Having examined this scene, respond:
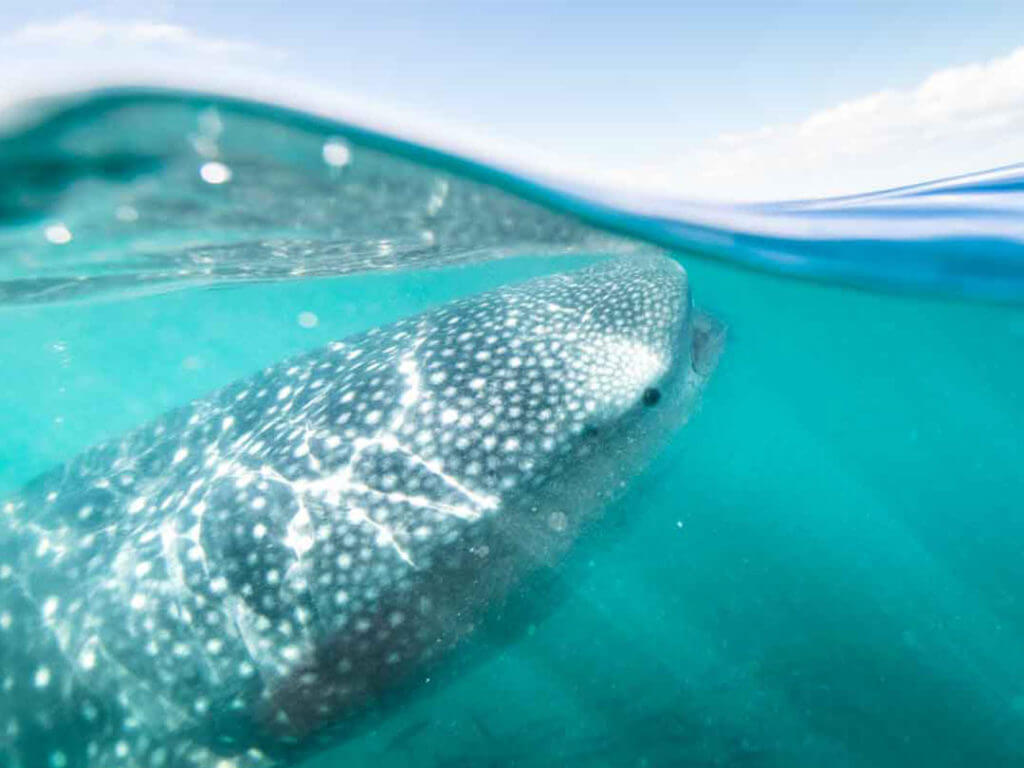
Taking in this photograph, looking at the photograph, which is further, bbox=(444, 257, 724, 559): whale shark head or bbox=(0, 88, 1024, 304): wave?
bbox=(0, 88, 1024, 304): wave

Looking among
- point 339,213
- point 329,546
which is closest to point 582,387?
point 329,546

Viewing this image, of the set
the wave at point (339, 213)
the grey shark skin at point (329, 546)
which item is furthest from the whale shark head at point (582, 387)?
the wave at point (339, 213)

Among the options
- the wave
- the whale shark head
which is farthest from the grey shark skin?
the wave

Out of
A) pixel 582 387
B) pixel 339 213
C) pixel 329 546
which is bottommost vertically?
pixel 329 546

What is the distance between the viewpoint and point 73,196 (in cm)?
548

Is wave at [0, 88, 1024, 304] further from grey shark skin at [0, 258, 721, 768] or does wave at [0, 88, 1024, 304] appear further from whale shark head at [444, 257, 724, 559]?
grey shark skin at [0, 258, 721, 768]

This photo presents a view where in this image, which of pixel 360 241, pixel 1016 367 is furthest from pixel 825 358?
pixel 360 241

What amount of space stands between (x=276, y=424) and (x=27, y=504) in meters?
2.71

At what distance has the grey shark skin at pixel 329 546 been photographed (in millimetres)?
3984

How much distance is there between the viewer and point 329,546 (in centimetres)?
402

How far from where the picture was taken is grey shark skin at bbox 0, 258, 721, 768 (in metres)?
3.98

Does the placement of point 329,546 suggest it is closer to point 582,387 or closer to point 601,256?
point 582,387

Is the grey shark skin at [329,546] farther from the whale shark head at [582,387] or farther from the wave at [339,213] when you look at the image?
the wave at [339,213]

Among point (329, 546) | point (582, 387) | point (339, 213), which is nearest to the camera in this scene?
point (329, 546)
